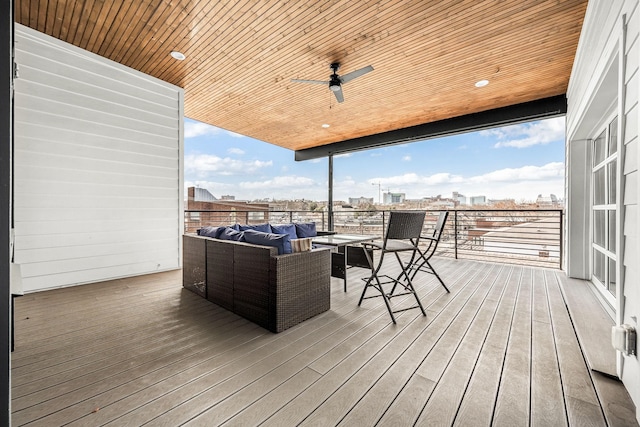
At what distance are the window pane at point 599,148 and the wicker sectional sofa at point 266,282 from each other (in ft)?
10.1

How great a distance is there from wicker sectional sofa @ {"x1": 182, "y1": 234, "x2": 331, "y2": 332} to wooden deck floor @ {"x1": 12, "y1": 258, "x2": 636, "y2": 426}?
3.9 inches

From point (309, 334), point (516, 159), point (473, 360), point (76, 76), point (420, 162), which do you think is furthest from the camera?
point (420, 162)

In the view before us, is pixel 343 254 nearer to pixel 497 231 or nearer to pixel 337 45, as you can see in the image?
pixel 337 45

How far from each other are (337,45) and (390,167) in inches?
267

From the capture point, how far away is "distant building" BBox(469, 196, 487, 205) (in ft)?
18.1

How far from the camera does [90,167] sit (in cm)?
331

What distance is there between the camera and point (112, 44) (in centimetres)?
308

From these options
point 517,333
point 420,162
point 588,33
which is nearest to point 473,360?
point 517,333

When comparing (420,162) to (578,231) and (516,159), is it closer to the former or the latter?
(516,159)

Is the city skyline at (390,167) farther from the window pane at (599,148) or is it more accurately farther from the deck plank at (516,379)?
the deck plank at (516,379)

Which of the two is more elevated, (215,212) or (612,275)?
(215,212)

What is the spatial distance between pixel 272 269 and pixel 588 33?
10.2 ft

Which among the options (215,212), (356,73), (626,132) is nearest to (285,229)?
(356,73)

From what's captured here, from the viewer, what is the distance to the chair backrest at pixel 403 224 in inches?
91.0
